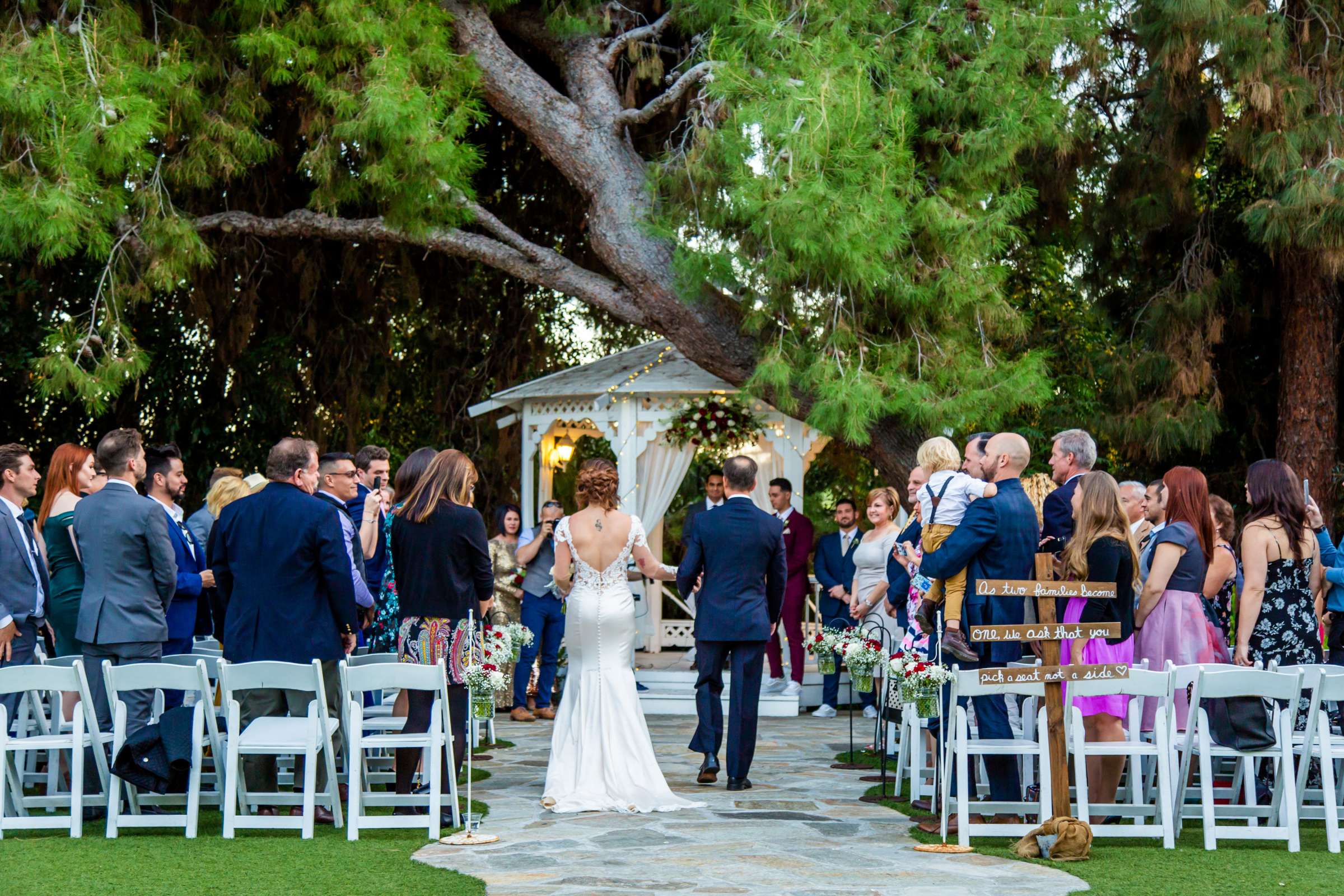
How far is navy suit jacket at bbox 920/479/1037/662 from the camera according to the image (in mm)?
6152

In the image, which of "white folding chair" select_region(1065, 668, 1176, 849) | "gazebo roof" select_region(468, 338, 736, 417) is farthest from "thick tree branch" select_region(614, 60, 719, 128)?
"white folding chair" select_region(1065, 668, 1176, 849)

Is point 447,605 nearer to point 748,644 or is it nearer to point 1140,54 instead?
point 748,644

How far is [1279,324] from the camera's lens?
13.0m

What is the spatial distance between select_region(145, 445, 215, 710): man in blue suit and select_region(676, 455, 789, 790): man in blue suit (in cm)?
248

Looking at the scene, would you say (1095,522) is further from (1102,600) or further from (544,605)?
(544,605)

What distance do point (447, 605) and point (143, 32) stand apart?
6.57 meters

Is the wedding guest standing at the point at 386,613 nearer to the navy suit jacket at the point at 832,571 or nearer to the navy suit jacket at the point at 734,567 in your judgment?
the navy suit jacket at the point at 734,567

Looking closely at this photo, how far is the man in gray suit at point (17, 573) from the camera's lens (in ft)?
21.4

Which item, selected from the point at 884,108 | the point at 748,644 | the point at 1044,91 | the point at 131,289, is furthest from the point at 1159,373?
the point at 131,289

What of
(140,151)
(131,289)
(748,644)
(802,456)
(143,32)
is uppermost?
(143,32)

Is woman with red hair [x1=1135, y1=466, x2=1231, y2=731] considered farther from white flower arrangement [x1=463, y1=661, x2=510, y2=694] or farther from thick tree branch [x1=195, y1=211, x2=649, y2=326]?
thick tree branch [x1=195, y1=211, x2=649, y2=326]

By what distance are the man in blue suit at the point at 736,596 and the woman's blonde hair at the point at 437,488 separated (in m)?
1.35

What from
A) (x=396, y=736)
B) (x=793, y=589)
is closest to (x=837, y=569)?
(x=793, y=589)

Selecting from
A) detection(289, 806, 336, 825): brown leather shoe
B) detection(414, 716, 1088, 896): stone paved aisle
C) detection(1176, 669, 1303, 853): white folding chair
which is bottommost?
detection(414, 716, 1088, 896): stone paved aisle
